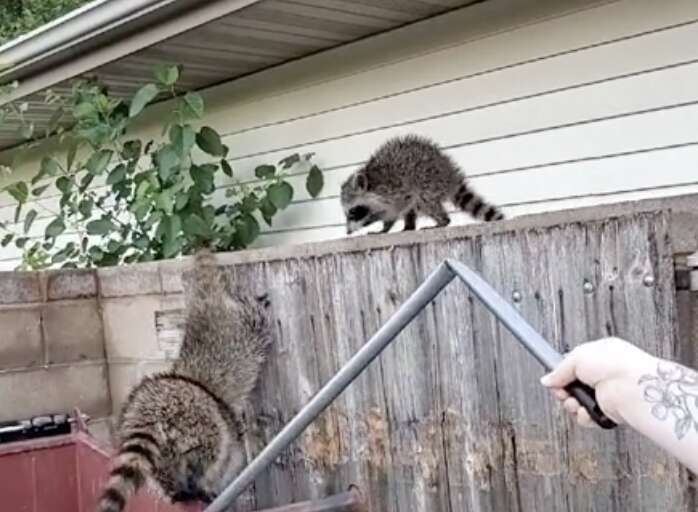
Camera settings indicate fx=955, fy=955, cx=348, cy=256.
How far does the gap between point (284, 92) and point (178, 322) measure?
1918 millimetres

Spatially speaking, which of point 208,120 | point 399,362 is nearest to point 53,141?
point 208,120

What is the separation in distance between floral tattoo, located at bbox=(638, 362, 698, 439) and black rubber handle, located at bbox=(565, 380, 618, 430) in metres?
0.08

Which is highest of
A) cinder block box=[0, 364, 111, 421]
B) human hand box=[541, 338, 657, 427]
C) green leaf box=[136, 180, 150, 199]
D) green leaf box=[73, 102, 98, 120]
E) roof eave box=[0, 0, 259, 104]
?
roof eave box=[0, 0, 259, 104]

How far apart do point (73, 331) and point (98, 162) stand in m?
1.11

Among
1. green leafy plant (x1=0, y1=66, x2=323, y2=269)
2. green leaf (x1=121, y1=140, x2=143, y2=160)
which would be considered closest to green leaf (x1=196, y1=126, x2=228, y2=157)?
green leafy plant (x1=0, y1=66, x2=323, y2=269)

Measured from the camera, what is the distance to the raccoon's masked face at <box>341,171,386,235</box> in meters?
3.67

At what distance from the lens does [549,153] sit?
12.2 ft

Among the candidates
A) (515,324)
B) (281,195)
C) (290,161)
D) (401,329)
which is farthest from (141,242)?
(515,324)

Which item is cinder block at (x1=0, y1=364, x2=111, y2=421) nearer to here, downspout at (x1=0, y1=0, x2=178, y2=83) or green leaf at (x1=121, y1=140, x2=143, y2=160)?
green leaf at (x1=121, y1=140, x2=143, y2=160)

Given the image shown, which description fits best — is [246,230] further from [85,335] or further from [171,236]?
[85,335]

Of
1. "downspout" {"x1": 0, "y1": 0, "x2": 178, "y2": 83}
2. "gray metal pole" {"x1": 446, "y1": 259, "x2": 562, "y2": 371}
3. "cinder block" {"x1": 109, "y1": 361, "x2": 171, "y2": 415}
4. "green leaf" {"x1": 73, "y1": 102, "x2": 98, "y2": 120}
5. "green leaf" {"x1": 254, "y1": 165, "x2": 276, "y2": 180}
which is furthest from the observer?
"green leaf" {"x1": 254, "y1": 165, "x2": 276, "y2": 180}

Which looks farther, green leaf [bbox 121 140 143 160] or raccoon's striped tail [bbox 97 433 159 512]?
green leaf [bbox 121 140 143 160]

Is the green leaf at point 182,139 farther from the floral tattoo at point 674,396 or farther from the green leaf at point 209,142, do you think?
the floral tattoo at point 674,396

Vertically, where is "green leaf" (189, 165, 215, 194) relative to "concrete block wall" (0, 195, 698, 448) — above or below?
above
